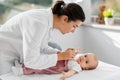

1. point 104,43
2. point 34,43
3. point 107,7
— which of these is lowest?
point 104,43

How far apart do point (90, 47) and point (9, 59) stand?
1.45 metres

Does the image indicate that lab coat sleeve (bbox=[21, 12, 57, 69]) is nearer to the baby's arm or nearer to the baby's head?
the baby's arm

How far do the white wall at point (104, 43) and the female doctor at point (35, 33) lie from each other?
1017 mm

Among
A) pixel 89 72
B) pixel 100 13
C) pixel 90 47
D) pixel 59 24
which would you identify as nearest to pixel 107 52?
pixel 90 47

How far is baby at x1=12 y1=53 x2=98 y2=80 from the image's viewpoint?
1.85 m

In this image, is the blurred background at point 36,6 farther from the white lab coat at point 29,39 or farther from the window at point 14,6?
the white lab coat at point 29,39

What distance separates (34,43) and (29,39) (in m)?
0.05

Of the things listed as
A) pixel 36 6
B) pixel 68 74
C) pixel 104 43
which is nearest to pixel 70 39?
pixel 104 43

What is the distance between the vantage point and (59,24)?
5.84 ft

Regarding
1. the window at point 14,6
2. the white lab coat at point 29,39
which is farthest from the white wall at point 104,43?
the white lab coat at point 29,39

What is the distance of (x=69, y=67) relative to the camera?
76.5 inches

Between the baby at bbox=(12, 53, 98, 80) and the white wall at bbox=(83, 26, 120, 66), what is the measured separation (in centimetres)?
79

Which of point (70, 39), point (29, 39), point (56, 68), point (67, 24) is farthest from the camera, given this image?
point (70, 39)

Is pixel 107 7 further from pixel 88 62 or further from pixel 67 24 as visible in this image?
pixel 67 24
